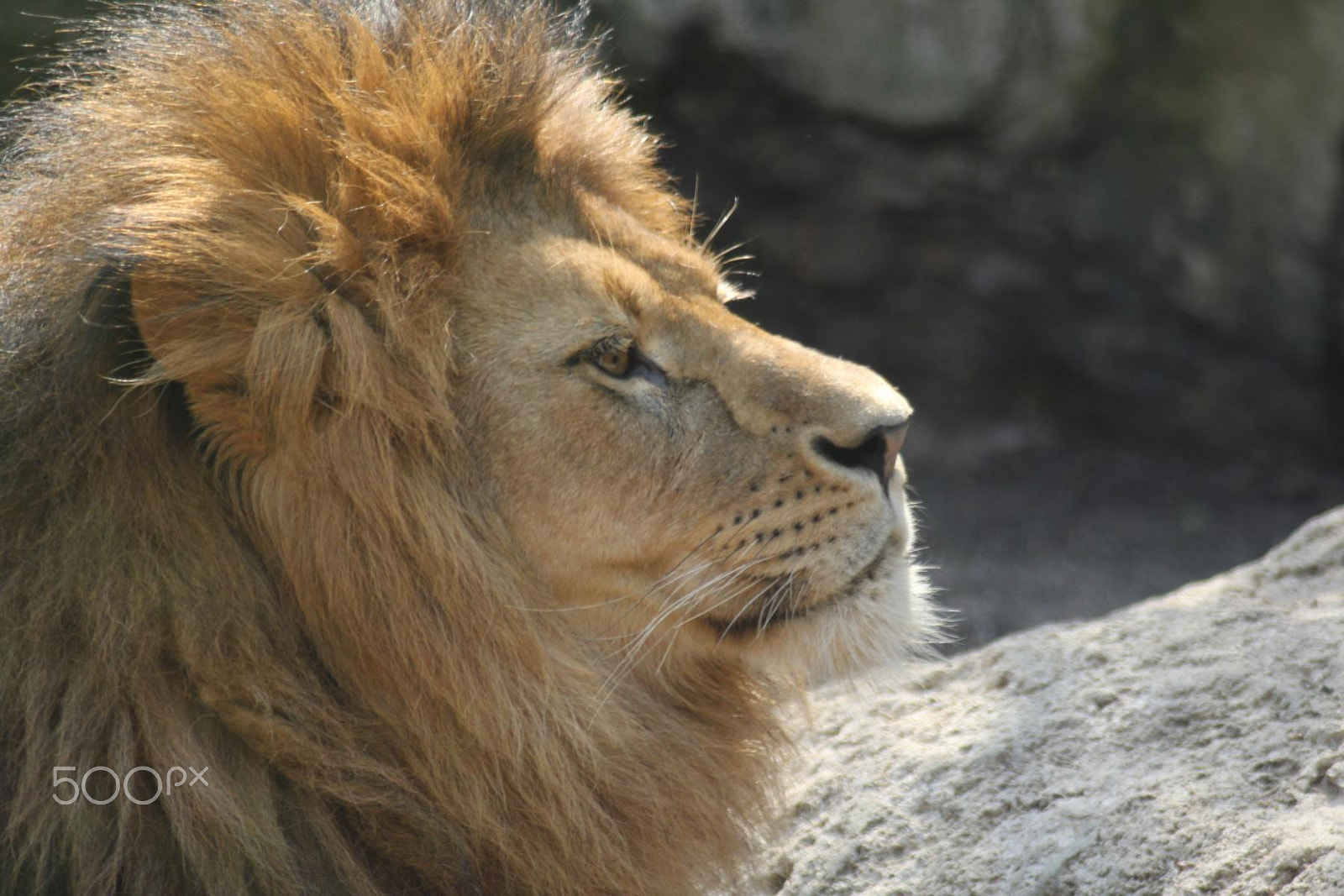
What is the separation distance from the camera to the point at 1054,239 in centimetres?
558

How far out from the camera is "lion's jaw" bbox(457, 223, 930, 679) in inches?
81.3

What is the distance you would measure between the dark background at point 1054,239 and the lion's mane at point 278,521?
275 centimetres

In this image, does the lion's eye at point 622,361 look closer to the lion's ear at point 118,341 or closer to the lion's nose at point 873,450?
the lion's nose at point 873,450

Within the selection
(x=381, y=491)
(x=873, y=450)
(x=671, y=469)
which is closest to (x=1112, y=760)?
(x=873, y=450)

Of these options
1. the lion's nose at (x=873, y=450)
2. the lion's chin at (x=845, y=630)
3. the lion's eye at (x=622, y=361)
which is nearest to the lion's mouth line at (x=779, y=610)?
the lion's chin at (x=845, y=630)

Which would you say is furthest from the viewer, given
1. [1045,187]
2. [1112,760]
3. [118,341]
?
[1045,187]

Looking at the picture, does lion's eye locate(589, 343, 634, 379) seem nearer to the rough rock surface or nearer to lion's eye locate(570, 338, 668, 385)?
lion's eye locate(570, 338, 668, 385)

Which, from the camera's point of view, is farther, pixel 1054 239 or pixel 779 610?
pixel 1054 239

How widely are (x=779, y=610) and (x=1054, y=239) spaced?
12.5ft

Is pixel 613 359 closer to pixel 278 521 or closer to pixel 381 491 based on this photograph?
pixel 381 491

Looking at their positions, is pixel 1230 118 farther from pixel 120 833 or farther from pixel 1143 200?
pixel 120 833

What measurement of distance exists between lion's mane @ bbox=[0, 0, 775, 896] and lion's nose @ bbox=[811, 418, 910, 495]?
451mm

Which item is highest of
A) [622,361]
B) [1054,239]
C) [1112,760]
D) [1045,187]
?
[622,361]

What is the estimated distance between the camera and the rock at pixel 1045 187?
5094mm
